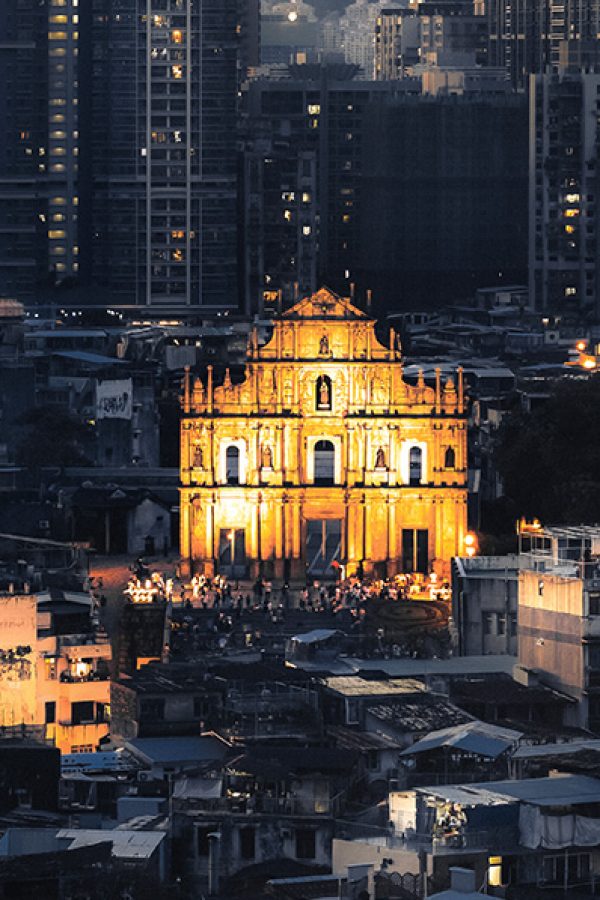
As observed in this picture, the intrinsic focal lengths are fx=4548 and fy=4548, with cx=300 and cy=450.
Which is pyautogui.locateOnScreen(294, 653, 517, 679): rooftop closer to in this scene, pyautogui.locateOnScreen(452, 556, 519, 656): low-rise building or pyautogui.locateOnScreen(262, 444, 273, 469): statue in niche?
pyautogui.locateOnScreen(452, 556, 519, 656): low-rise building

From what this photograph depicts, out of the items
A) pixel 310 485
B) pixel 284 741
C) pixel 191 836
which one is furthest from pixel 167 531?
pixel 191 836

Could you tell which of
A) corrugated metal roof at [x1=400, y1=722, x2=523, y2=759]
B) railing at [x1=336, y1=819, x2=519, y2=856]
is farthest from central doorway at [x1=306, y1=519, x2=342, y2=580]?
railing at [x1=336, y1=819, x2=519, y2=856]

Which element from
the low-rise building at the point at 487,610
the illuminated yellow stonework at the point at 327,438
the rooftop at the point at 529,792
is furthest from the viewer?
the illuminated yellow stonework at the point at 327,438

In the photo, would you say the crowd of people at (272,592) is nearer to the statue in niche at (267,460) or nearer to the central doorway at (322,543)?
the central doorway at (322,543)

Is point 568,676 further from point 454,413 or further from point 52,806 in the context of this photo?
point 454,413

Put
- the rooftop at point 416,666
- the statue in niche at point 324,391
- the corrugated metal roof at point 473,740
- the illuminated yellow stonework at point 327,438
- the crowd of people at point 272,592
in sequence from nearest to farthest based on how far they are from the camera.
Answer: the corrugated metal roof at point 473,740 → the rooftop at point 416,666 → the crowd of people at point 272,592 → the illuminated yellow stonework at point 327,438 → the statue in niche at point 324,391

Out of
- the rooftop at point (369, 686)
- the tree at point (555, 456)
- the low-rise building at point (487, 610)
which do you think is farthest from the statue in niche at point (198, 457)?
the rooftop at point (369, 686)

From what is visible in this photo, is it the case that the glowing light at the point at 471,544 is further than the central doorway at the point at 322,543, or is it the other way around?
the central doorway at the point at 322,543
